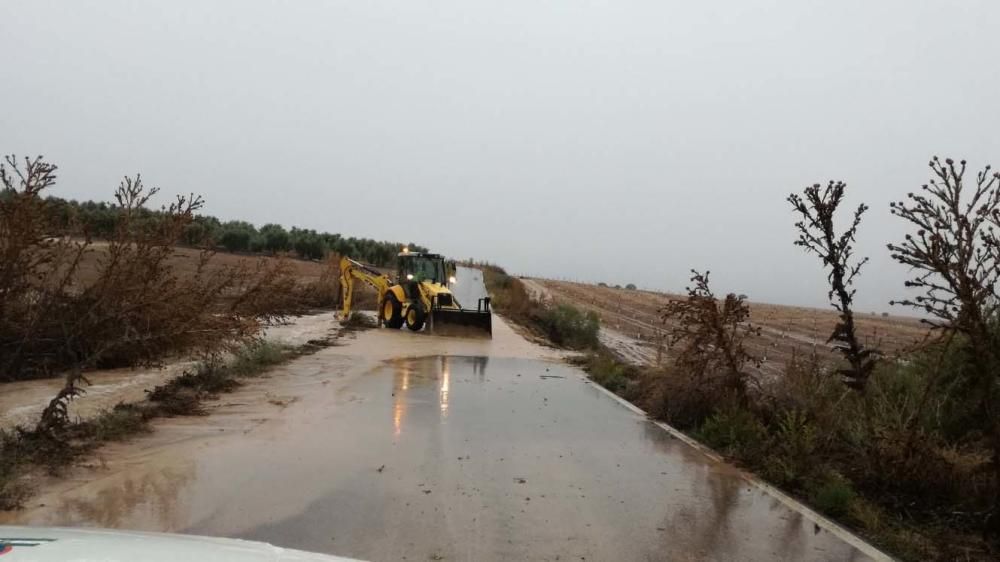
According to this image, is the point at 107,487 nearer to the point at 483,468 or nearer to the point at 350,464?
the point at 350,464

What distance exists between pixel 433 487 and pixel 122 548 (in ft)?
15.2

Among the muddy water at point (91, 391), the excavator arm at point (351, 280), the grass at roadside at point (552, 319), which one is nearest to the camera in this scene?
the muddy water at point (91, 391)

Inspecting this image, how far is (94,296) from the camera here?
1073cm

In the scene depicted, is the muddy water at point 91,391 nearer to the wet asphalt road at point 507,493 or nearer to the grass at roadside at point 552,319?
the wet asphalt road at point 507,493

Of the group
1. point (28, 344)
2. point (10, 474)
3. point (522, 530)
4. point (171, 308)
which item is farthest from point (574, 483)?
point (28, 344)

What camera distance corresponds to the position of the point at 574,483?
736 centimetres

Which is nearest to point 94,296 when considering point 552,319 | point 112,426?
point 112,426

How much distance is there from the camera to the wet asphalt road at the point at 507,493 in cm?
554

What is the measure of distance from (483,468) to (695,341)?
4.29 metres

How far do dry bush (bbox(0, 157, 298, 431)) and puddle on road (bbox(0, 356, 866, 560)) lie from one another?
98.6 inches

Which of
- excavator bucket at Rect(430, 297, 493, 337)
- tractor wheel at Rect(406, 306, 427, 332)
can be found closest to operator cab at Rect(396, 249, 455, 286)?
tractor wheel at Rect(406, 306, 427, 332)

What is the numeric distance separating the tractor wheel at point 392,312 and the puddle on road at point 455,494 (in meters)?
14.5

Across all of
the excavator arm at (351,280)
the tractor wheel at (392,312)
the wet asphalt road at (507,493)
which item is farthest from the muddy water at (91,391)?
the excavator arm at (351,280)

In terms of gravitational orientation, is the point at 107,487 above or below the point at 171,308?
below
